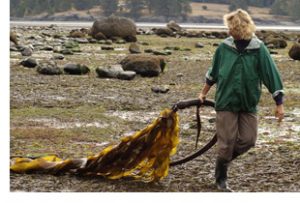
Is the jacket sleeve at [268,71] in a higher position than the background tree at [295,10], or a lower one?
higher

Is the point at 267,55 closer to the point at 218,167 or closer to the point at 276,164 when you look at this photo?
the point at 218,167

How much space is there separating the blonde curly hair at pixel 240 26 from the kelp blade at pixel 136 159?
139 cm

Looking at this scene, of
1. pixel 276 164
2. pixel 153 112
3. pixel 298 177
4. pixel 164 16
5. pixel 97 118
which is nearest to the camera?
pixel 298 177

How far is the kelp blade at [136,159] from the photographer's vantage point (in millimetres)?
8188

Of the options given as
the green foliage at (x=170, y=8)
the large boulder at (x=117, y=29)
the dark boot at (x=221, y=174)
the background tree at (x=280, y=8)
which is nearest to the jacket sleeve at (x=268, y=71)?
the dark boot at (x=221, y=174)

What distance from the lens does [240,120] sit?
7.62 m

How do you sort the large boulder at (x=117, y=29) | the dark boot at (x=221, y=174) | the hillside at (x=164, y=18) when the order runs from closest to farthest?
the dark boot at (x=221, y=174)
the large boulder at (x=117, y=29)
the hillside at (x=164, y=18)

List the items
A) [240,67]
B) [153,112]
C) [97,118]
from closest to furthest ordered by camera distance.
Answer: [240,67]
[97,118]
[153,112]

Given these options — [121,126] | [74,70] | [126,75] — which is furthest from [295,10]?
[121,126]

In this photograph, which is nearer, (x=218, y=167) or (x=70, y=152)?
(x=218, y=167)

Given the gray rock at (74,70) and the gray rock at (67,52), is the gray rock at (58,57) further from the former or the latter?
the gray rock at (74,70)

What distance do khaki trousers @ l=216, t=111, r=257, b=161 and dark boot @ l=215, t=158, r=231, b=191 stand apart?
181 mm

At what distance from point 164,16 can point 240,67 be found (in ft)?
459

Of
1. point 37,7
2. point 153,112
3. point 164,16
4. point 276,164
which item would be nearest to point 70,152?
point 276,164
